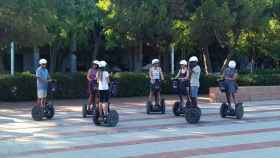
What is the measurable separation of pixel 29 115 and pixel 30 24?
409cm

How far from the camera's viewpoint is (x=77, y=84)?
25.7 m

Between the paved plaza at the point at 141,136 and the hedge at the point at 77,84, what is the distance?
13.2 ft

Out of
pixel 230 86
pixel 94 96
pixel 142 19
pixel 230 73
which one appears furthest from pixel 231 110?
pixel 142 19

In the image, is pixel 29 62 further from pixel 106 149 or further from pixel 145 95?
pixel 106 149

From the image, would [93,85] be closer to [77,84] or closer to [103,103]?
[103,103]

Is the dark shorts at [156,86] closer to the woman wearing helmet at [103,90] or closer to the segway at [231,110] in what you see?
the segway at [231,110]

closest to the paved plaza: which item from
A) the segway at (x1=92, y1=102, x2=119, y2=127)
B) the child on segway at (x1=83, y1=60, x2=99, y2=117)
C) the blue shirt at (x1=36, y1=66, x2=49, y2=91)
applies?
the segway at (x1=92, y1=102, x2=119, y2=127)

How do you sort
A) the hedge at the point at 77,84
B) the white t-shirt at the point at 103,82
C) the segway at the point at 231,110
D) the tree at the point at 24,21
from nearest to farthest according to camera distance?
the white t-shirt at the point at 103,82, the segway at the point at 231,110, the tree at the point at 24,21, the hedge at the point at 77,84

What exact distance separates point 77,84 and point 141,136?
1229 centimetres

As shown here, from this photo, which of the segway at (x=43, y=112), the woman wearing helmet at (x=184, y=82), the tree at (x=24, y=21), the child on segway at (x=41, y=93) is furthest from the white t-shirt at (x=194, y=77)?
the tree at (x=24, y=21)

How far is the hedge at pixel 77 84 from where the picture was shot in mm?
24312

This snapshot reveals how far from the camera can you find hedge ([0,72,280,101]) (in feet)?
79.8

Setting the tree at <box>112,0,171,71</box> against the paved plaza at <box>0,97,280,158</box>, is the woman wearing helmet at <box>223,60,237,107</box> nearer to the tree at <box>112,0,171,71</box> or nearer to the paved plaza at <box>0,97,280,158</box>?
the paved plaza at <box>0,97,280,158</box>

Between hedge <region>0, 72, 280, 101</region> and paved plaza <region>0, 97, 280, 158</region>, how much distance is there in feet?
13.2
